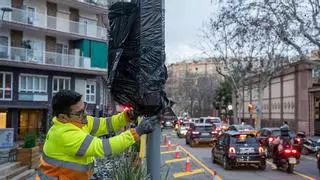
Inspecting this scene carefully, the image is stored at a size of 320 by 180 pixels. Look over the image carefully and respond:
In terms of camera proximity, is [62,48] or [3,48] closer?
[3,48]

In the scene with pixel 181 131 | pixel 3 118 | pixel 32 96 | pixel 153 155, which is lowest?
pixel 181 131

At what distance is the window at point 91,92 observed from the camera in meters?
51.5

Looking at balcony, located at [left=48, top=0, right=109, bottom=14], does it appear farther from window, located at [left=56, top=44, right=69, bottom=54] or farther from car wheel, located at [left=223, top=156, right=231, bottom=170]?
car wheel, located at [left=223, top=156, right=231, bottom=170]

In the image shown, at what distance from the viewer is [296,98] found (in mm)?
50812

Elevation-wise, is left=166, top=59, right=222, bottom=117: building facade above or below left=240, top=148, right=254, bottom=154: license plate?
above

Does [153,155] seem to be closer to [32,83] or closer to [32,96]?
[32,96]

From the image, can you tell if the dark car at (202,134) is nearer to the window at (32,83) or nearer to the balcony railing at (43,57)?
the balcony railing at (43,57)

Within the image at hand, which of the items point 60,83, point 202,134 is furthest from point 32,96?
point 202,134

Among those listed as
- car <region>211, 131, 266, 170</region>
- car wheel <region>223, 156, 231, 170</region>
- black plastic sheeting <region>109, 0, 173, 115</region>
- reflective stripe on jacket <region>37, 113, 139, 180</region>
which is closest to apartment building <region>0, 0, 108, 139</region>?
car wheel <region>223, 156, 231, 170</region>

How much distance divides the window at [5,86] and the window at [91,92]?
976cm

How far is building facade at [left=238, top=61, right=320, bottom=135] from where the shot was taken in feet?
158

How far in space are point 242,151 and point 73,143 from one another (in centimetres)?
1729

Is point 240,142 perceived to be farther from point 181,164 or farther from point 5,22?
point 5,22

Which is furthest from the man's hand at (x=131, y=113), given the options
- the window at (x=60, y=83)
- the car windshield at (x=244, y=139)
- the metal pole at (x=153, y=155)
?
the window at (x=60, y=83)
